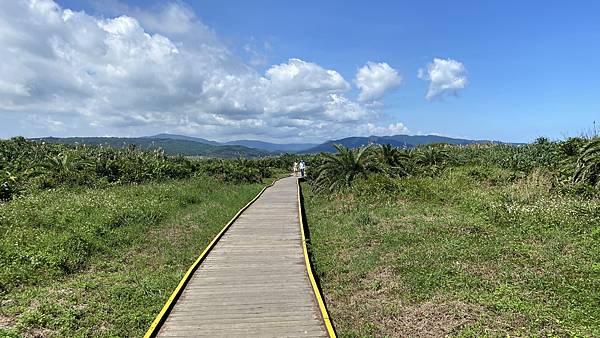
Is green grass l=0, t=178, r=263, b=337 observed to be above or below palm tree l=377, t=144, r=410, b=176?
below

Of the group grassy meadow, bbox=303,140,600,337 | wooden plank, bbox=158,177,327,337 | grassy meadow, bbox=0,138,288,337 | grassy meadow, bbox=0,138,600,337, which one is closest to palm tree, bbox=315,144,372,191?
grassy meadow, bbox=0,138,600,337

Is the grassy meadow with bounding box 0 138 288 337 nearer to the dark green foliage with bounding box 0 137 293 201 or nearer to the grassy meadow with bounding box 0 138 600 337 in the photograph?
the grassy meadow with bounding box 0 138 600 337

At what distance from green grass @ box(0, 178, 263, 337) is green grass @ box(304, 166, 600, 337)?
11.2 feet

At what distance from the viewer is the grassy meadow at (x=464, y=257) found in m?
5.60

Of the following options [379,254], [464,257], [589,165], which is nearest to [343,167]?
[589,165]

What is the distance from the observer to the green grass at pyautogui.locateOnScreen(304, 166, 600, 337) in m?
5.55

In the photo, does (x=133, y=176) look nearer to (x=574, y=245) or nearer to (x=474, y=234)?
(x=474, y=234)

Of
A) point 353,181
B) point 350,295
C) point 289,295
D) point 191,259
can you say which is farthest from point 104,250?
point 353,181

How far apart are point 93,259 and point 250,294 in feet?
15.9

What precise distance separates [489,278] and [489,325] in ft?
5.09

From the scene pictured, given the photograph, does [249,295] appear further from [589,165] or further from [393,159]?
[393,159]

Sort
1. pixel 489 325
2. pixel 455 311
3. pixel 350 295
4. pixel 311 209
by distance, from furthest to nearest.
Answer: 1. pixel 311 209
2. pixel 350 295
3. pixel 455 311
4. pixel 489 325

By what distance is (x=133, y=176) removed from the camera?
934 inches

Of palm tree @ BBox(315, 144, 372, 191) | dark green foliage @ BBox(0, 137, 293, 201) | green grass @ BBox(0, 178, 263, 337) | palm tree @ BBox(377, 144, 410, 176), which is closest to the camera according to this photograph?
green grass @ BBox(0, 178, 263, 337)
